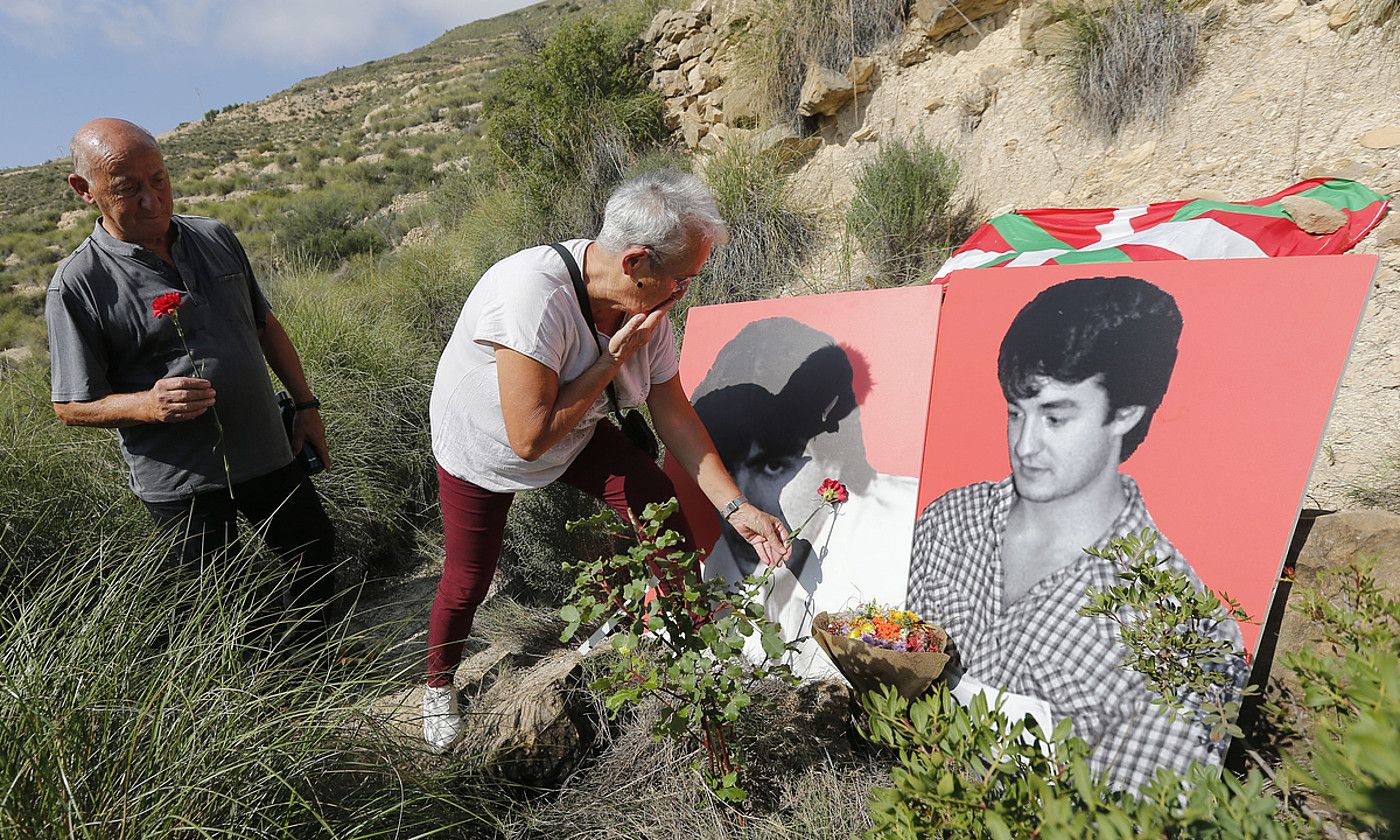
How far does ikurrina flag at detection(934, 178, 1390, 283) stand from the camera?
7.80ft

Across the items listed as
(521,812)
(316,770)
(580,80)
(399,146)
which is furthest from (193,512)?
(399,146)

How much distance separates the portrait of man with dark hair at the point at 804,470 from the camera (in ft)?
6.32

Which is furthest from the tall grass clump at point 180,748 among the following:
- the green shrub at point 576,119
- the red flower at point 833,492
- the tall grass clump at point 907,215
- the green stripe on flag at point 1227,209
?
the green shrub at point 576,119

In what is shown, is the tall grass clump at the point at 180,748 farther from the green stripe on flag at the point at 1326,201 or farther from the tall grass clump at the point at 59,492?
the green stripe on flag at the point at 1326,201

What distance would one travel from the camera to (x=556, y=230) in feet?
20.5

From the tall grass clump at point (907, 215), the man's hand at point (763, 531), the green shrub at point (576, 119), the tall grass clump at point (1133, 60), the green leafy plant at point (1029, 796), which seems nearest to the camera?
the green leafy plant at point (1029, 796)

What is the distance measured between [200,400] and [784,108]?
5364 mm

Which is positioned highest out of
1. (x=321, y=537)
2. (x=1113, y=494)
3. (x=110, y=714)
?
(x=1113, y=494)

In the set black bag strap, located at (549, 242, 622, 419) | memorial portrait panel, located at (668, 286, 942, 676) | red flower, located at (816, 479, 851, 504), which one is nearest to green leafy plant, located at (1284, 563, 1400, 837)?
memorial portrait panel, located at (668, 286, 942, 676)

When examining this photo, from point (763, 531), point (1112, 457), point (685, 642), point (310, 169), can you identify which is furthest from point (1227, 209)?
point (310, 169)

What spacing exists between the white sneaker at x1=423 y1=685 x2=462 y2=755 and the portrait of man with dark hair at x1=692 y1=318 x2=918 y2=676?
85 centimetres

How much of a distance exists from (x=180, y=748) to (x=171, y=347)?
1.15 meters

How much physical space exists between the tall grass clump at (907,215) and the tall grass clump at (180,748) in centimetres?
362

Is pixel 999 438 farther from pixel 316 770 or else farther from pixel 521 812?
pixel 316 770
